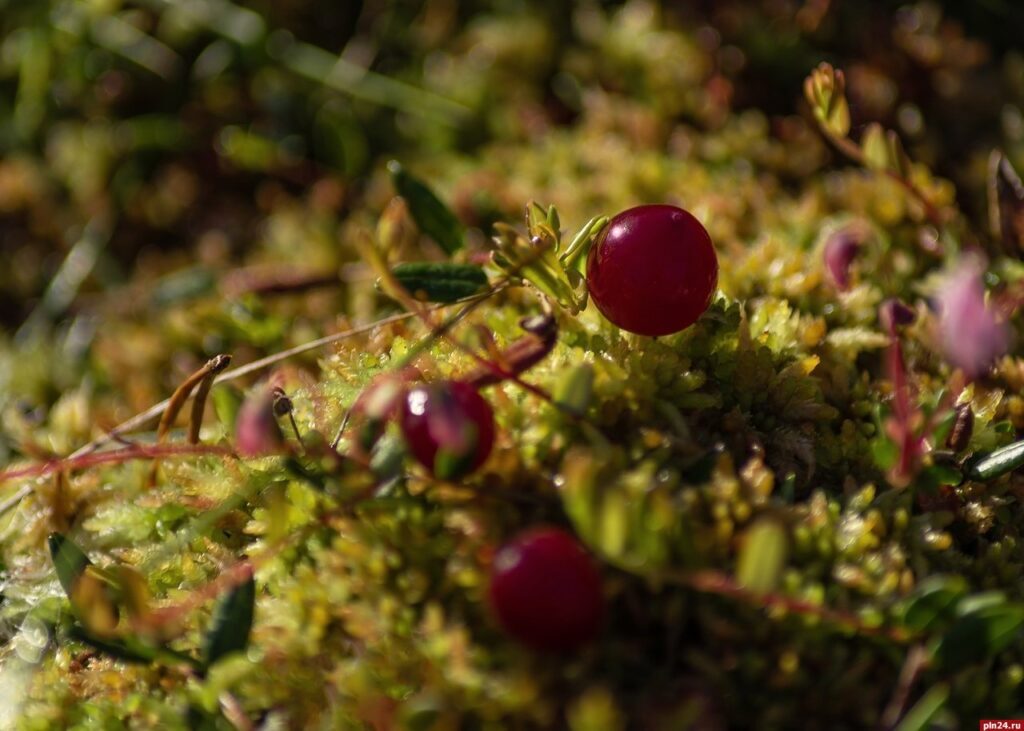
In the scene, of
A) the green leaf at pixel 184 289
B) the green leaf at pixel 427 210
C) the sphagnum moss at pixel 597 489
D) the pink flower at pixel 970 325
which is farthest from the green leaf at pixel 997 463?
the green leaf at pixel 184 289

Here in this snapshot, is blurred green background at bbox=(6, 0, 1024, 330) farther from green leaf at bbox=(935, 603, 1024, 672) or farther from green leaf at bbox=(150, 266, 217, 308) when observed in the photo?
green leaf at bbox=(935, 603, 1024, 672)

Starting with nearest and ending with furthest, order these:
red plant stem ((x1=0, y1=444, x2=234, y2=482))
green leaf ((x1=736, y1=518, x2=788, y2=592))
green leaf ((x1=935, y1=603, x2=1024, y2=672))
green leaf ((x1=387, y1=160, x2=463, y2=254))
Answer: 1. green leaf ((x1=736, y1=518, x2=788, y2=592))
2. green leaf ((x1=935, y1=603, x2=1024, y2=672))
3. red plant stem ((x1=0, y1=444, x2=234, y2=482))
4. green leaf ((x1=387, y1=160, x2=463, y2=254))

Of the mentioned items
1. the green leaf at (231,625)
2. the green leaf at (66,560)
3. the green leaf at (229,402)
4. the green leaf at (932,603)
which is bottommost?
the green leaf at (66,560)

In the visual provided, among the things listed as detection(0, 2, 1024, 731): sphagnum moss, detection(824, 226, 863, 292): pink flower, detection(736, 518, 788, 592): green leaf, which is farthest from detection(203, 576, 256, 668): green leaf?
detection(824, 226, 863, 292): pink flower

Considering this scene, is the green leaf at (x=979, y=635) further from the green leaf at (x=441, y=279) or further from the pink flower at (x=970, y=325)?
the green leaf at (x=441, y=279)

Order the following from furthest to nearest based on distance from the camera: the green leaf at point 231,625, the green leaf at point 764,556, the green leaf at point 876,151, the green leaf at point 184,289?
the green leaf at point 184,289
the green leaf at point 876,151
the green leaf at point 231,625
the green leaf at point 764,556

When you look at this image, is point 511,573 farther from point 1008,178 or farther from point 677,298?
point 1008,178
